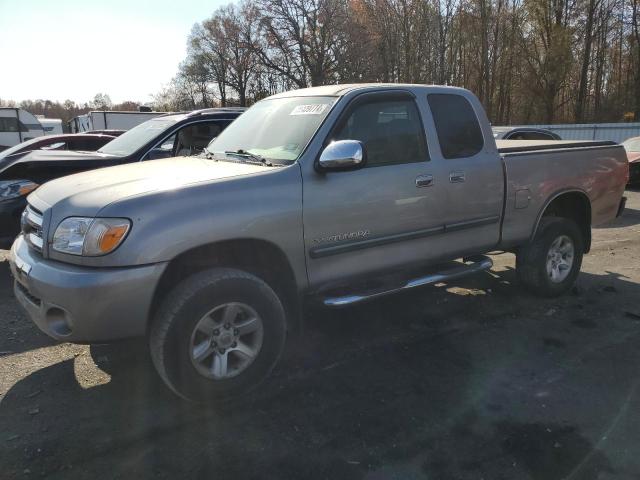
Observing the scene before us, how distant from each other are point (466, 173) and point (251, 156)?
1.84 meters


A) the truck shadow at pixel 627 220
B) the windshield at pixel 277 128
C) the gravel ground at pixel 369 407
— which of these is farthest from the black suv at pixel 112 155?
the truck shadow at pixel 627 220

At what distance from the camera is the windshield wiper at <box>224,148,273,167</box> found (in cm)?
367

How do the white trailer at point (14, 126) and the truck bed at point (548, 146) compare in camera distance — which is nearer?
the truck bed at point (548, 146)

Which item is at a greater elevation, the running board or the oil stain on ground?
the running board

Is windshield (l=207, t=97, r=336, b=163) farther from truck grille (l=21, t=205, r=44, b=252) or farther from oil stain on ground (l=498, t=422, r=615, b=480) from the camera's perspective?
oil stain on ground (l=498, t=422, r=615, b=480)

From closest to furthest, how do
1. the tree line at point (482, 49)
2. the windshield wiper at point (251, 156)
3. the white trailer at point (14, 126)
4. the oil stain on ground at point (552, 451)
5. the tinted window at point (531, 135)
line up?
the oil stain on ground at point (552, 451), the windshield wiper at point (251, 156), the tinted window at point (531, 135), the white trailer at point (14, 126), the tree line at point (482, 49)

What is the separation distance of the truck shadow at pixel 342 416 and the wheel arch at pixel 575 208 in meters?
1.34

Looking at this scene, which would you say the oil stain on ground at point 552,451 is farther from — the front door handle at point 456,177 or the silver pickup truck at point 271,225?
the front door handle at point 456,177

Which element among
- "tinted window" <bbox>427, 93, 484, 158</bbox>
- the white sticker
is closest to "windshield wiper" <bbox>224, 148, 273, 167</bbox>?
the white sticker

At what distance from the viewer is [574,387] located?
352cm

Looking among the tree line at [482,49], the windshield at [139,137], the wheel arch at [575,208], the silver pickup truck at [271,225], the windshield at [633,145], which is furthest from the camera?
the tree line at [482,49]

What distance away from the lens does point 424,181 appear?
4.04 m

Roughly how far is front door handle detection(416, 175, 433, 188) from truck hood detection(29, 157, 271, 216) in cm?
125

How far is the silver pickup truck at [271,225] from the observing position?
291 centimetres
